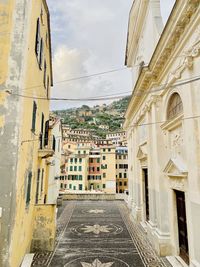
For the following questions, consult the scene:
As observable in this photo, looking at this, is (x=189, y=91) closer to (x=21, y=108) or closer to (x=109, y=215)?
(x=21, y=108)

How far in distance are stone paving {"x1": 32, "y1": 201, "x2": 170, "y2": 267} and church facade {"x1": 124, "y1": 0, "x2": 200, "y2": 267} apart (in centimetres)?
92

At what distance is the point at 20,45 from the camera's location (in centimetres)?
639

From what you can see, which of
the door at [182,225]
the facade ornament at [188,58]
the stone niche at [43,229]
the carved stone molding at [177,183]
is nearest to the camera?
the facade ornament at [188,58]

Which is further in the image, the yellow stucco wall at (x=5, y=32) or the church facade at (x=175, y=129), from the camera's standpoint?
the yellow stucco wall at (x=5, y=32)

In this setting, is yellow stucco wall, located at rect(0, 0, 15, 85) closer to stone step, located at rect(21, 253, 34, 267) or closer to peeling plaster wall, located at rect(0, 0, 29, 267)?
peeling plaster wall, located at rect(0, 0, 29, 267)

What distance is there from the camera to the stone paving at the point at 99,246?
23.3 ft

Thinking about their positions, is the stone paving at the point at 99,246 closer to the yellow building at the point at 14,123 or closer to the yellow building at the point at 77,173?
the yellow building at the point at 14,123

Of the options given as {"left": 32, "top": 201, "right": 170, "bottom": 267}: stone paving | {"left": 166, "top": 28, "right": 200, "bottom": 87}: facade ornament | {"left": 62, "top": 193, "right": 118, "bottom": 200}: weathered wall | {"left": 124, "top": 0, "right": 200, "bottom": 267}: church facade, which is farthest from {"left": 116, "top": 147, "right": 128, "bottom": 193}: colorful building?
{"left": 166, "top": 28, "right": 200, "bottom": 87}: facade ornament

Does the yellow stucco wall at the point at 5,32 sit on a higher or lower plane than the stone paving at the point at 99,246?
higher

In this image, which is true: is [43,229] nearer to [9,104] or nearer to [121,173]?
[9,104]

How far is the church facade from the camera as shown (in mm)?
5805

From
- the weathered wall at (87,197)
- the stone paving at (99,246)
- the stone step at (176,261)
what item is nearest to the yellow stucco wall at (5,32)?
the stone paving at (99,246)

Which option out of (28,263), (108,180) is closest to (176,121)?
(28,263)

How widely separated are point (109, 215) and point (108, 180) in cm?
2956
